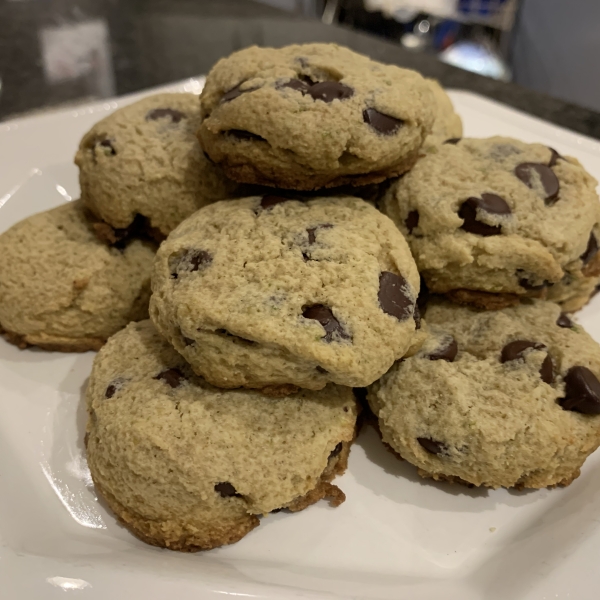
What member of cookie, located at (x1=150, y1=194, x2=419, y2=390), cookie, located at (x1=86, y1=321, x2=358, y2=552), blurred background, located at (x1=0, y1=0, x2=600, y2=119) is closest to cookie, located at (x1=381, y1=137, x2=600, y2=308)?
cookie, located at (x1=150, y1=194, x2=419, y2=390)

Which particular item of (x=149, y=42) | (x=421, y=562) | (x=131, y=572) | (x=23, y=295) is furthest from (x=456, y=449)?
(x=149, y=42)

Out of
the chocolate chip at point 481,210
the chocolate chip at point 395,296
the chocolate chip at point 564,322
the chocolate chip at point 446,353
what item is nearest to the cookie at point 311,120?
the chocolate chip at point 481,210

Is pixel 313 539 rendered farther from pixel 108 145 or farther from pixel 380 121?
pixel 108 145

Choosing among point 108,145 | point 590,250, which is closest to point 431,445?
point 590,250

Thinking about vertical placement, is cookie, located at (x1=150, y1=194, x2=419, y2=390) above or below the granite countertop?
above

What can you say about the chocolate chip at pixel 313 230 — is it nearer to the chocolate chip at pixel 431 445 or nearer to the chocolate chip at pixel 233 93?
the chocolate chip at pixel 233 93

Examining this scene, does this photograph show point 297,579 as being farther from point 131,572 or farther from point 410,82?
point 410,82

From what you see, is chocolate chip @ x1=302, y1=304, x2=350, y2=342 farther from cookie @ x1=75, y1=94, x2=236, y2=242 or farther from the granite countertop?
the granite countertop
